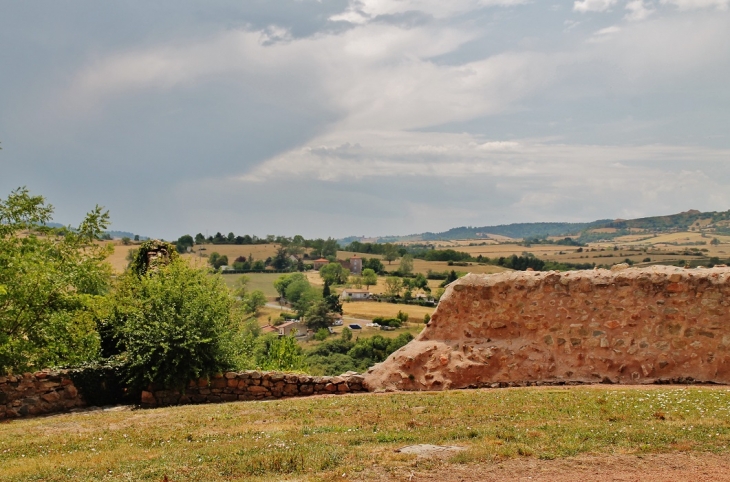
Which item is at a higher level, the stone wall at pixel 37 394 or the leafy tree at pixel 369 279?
the stone wall at pixel 37 394

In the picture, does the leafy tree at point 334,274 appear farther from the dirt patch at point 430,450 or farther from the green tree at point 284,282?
the dirt patch at point 430,450

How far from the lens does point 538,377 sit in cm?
1363

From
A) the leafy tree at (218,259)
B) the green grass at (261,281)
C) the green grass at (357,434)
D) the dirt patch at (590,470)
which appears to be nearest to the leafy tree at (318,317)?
the green grass at (261,281)

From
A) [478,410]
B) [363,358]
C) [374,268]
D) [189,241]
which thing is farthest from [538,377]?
[189,241]

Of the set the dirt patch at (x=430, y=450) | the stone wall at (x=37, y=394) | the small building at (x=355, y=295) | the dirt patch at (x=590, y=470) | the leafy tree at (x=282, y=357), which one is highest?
the dirt patch at (x=590, y=470)

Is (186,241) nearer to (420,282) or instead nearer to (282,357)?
(420,282)

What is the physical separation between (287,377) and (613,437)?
27.9ft

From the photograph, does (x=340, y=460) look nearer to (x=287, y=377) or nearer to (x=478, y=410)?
(x=478, y=410)

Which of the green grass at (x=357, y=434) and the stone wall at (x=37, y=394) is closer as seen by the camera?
the green grass at (x=357, y=434)

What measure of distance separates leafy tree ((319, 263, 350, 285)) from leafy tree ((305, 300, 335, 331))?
25.3m

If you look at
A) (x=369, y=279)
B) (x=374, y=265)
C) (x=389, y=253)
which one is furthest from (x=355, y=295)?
(x=389, y=253)

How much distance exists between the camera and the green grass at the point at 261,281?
9138 centimetres

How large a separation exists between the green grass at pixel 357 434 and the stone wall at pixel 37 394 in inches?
84.5

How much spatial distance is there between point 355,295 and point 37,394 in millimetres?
75308
